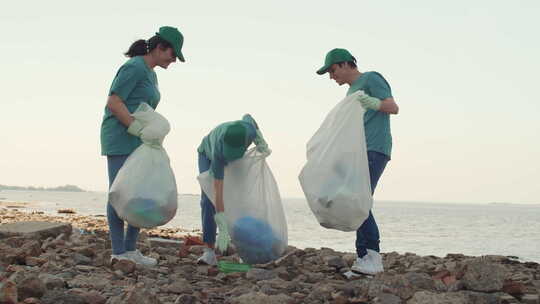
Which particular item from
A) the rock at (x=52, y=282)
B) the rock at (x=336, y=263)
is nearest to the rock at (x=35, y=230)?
the rock at (x=52, y=282)

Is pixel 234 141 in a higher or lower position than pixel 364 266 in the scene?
higher

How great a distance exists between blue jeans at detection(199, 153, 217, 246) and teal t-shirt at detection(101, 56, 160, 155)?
496 millimetres

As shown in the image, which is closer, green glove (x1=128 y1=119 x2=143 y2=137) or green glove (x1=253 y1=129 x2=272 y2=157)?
green glove (x1=128 y1=119 x2=143 y2=137)

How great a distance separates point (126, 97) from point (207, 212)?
1.02m

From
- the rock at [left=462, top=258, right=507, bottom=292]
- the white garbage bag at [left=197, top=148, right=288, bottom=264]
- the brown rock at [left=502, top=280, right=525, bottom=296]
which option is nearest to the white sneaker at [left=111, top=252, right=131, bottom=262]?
the white garbage bag at [left=197, top=148, right=288, bottom=264]

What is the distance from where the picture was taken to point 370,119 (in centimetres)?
406

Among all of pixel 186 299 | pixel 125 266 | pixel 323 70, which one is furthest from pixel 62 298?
pixel 323 70

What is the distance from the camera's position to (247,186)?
4082 mm

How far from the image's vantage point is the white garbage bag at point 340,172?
148 inches

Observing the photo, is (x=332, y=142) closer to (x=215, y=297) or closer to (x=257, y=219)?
(x=257, y=219)

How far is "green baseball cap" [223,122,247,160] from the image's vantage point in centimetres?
379

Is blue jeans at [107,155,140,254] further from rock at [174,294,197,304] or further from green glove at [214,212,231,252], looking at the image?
rock at [174,294,197,304]

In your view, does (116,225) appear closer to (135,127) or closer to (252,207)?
(135,127)

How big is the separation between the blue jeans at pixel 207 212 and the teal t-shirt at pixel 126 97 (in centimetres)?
50
